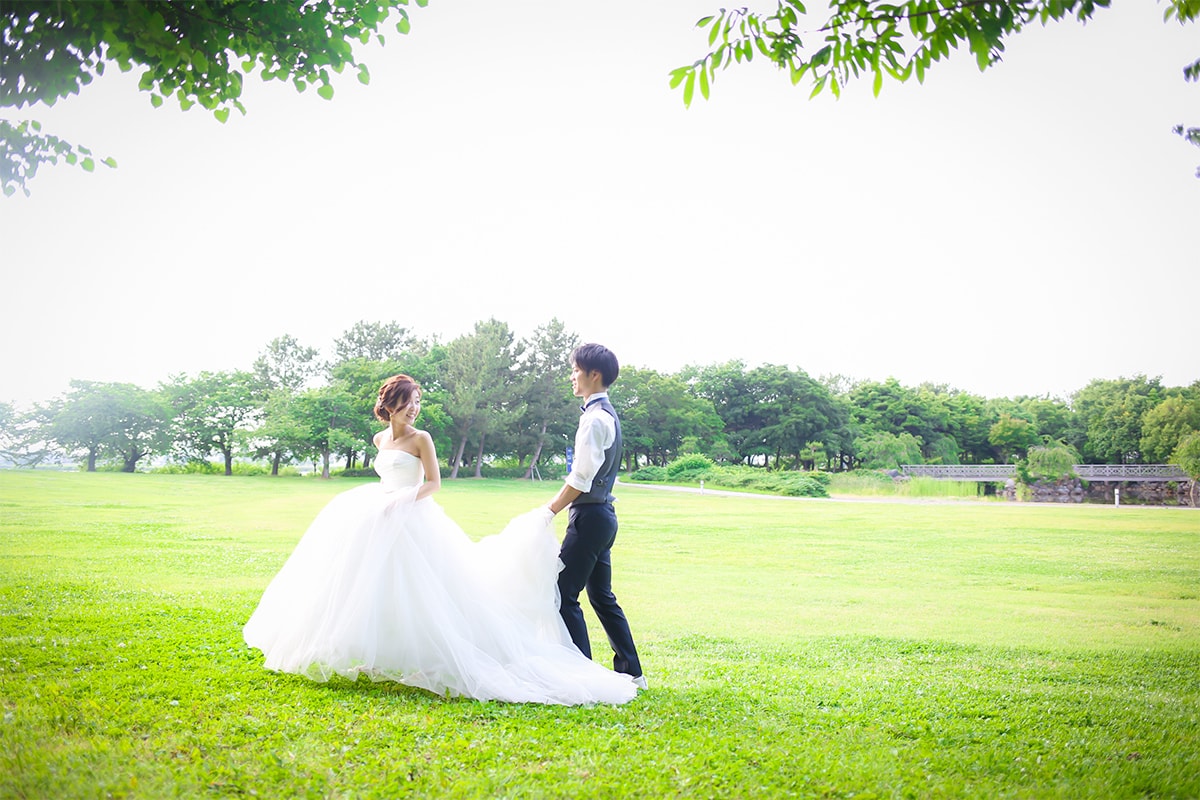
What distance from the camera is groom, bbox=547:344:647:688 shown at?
4.48m

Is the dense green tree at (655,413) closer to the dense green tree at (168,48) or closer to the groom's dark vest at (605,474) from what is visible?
the dense green tree at (168,48)

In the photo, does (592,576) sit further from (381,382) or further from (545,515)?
(381,382)

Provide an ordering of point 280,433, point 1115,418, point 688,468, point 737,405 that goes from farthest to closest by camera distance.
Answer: point 737,405 < point 688,468 < point 280,433 < point 1115,418

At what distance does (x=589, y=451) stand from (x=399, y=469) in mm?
1403

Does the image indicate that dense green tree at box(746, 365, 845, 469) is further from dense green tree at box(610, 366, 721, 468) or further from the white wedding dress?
the white wedding dress

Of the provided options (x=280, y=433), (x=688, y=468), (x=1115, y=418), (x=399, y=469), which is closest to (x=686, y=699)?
(x=399, y=469)

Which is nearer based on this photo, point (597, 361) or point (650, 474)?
point (597, 361)

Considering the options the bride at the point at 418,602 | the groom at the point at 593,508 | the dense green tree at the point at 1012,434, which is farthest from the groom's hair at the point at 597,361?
the dense green tree at the point at 1012,434

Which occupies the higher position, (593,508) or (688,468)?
(593,508)

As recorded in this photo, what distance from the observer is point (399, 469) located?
4984mm

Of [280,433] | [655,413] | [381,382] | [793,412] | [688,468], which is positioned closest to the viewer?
[280,433]

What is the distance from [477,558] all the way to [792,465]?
59.5 metres

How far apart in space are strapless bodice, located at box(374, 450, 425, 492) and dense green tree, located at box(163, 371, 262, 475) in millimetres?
35879

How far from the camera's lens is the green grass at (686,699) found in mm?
3359
